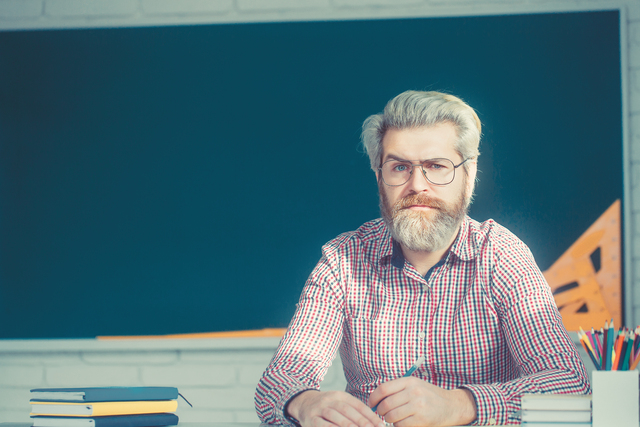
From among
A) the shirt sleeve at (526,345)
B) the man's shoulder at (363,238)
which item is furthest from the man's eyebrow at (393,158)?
the shirt sleeve at (526,345)

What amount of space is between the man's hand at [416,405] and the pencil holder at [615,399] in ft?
0.82

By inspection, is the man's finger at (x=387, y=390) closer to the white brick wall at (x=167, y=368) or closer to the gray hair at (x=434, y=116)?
the gray hair at (x=434, y=116)

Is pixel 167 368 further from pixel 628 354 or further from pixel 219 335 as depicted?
pixel 628 354

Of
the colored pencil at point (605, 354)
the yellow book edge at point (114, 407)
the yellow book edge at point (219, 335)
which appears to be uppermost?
the yellow book edge at point (219, 335)

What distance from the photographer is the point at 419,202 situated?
1.36 m

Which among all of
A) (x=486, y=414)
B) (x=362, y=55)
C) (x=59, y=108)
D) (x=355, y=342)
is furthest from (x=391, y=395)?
(x=59, y=108)

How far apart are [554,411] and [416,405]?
0.74 feet

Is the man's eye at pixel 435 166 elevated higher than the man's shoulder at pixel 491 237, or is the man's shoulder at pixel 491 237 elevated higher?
the man's eye at pixel 435 166

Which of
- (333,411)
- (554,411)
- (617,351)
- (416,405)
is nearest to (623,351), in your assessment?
(617,351)

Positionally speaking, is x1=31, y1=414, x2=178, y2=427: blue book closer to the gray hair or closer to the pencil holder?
the pencil holder

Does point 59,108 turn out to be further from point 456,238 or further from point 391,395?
point 391,395

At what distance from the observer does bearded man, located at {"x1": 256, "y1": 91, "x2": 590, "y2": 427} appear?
1.29 metres

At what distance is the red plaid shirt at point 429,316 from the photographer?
49.5 inches

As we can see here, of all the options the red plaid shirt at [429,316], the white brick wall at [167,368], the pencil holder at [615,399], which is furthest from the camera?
the white brick wall at [167,368]
